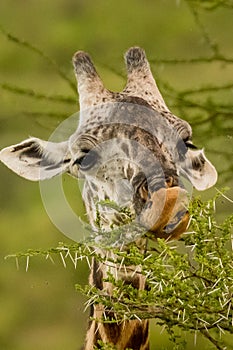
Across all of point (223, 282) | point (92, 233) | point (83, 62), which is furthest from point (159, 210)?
point (83, 62)

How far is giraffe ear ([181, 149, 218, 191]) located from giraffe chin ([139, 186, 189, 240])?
0.61 ft

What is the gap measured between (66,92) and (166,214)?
73 centimetres

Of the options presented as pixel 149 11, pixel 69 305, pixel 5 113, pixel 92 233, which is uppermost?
pixel 149 11

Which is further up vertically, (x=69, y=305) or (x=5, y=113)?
(x=5, y=113)

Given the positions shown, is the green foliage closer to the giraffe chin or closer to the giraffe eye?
the giraffe chin

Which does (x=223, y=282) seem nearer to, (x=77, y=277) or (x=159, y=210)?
(x=159, y=210)

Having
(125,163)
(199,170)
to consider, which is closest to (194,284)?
(125,163)

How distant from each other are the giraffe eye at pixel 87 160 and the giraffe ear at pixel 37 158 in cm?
6

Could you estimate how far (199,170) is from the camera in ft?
9.58

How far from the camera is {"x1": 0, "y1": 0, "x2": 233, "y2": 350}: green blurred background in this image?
10.7 feet

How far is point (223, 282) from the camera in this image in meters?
2.28

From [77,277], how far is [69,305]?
0.35 ft

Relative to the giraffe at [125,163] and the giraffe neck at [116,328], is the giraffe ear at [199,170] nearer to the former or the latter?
the giraffe at [125,163]

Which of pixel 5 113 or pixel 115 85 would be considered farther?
pixel 5 113
